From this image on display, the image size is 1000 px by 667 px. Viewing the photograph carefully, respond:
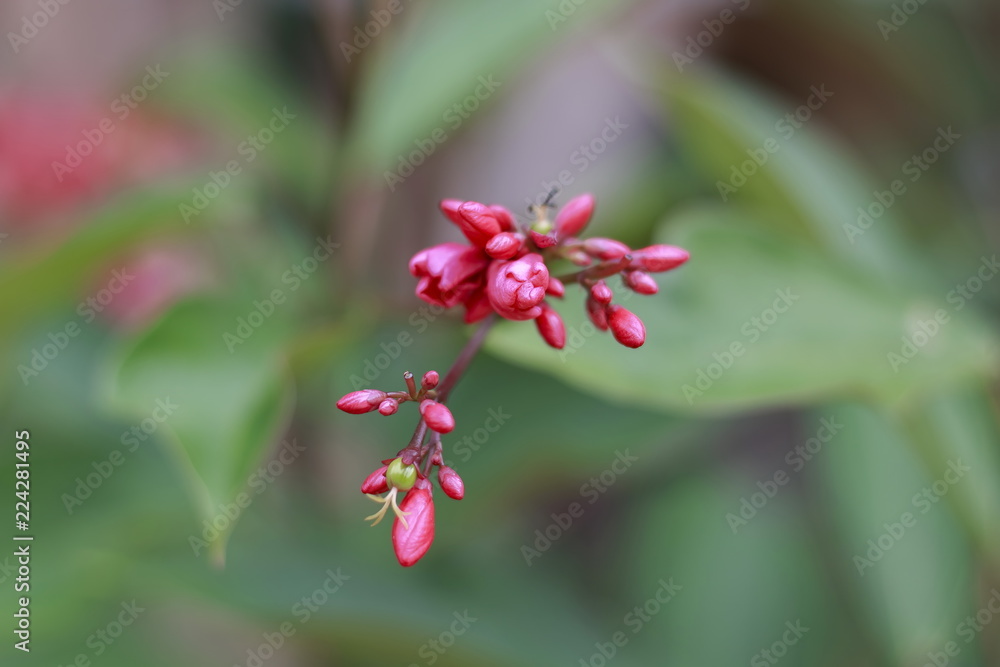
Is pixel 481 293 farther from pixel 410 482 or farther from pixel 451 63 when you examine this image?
pixel 451 63

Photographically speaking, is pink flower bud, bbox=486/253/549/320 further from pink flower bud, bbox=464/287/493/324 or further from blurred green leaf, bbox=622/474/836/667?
blurred green leaf, bbox=622/474/836/667

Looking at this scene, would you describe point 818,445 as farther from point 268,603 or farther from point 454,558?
point 268,603

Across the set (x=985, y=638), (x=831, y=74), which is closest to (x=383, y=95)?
(x=831, y=74)

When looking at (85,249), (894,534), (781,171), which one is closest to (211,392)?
(85,249)

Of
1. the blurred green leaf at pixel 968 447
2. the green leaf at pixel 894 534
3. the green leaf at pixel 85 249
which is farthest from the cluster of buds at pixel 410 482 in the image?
the green leaf at pixel 894 534

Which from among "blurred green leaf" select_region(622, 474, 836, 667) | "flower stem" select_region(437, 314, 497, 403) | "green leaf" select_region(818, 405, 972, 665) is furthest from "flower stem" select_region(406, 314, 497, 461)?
"blurred green leaf" select_region(622, 474, 836, 667)
